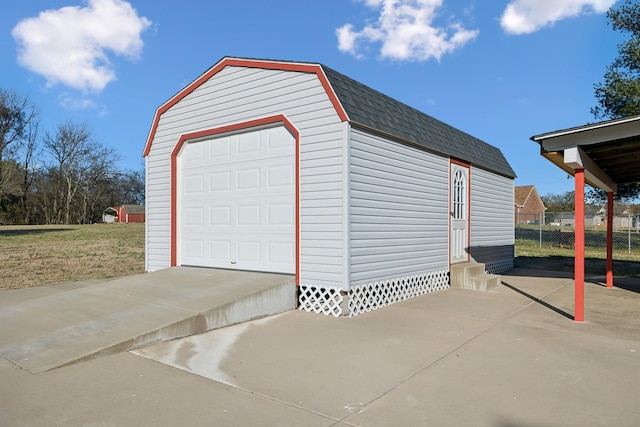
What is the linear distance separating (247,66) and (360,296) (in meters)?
4.50

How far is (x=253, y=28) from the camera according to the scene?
10883 millimetres

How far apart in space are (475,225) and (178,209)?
727 centimetres

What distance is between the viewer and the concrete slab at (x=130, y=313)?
174 inches

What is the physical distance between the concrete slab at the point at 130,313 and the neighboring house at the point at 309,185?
0.79 meters

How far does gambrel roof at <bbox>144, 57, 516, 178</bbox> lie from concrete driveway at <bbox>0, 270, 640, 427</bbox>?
10.6 ft

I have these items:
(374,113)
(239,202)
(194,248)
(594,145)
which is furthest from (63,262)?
(594,145)

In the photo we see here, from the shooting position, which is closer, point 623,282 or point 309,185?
point 309,185

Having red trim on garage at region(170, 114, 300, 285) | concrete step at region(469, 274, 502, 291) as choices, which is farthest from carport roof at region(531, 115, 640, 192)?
red trim on garage at region(170, 114, 300, 285)

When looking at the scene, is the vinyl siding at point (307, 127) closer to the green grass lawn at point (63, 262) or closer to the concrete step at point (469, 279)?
the concrete step at point (469, 279)

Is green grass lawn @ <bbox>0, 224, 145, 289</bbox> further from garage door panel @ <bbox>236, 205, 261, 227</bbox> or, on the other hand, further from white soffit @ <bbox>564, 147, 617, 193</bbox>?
white soffit @ <bbox>564, 147, 617, 193</bbox>

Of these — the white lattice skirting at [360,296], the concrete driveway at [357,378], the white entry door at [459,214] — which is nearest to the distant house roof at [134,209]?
the white entry door at [459,214]

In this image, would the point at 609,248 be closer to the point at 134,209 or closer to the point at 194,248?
the point at 194,248

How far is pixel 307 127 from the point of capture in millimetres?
6727

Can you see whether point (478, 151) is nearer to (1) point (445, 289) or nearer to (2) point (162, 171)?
(1) point (445, 289)
